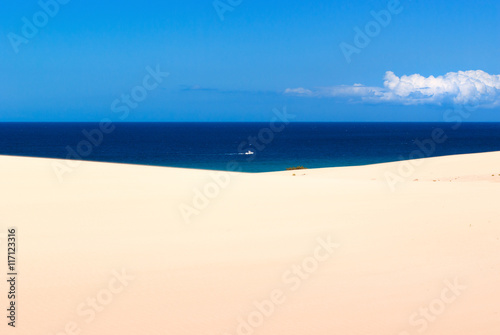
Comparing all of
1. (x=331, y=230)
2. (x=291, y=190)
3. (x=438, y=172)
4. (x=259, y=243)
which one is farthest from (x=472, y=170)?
(x=259, y=243)

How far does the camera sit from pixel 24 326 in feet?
18.0

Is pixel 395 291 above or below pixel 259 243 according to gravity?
below

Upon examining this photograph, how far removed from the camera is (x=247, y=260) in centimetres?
788

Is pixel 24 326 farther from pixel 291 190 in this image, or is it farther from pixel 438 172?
pixel 438 172

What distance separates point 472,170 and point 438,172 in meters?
1.75

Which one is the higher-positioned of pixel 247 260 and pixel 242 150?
pixel 242 150

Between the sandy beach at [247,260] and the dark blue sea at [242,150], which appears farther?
the dark blue sea at [242,150]

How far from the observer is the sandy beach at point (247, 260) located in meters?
5.86

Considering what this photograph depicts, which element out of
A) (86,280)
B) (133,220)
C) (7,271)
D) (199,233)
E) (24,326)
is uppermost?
(133,220)

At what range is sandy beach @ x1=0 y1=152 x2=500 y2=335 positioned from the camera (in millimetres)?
5863

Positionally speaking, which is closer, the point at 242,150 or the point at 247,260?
the point at 247,260

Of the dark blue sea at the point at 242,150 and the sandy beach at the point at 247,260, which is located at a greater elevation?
the dark blue sea at the point at 242,150

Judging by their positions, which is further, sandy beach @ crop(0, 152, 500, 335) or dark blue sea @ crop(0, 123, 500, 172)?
dark blue sea @ crop(0, 123, 500, 172)

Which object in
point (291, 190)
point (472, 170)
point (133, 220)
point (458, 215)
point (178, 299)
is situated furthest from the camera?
point (472, 170)
